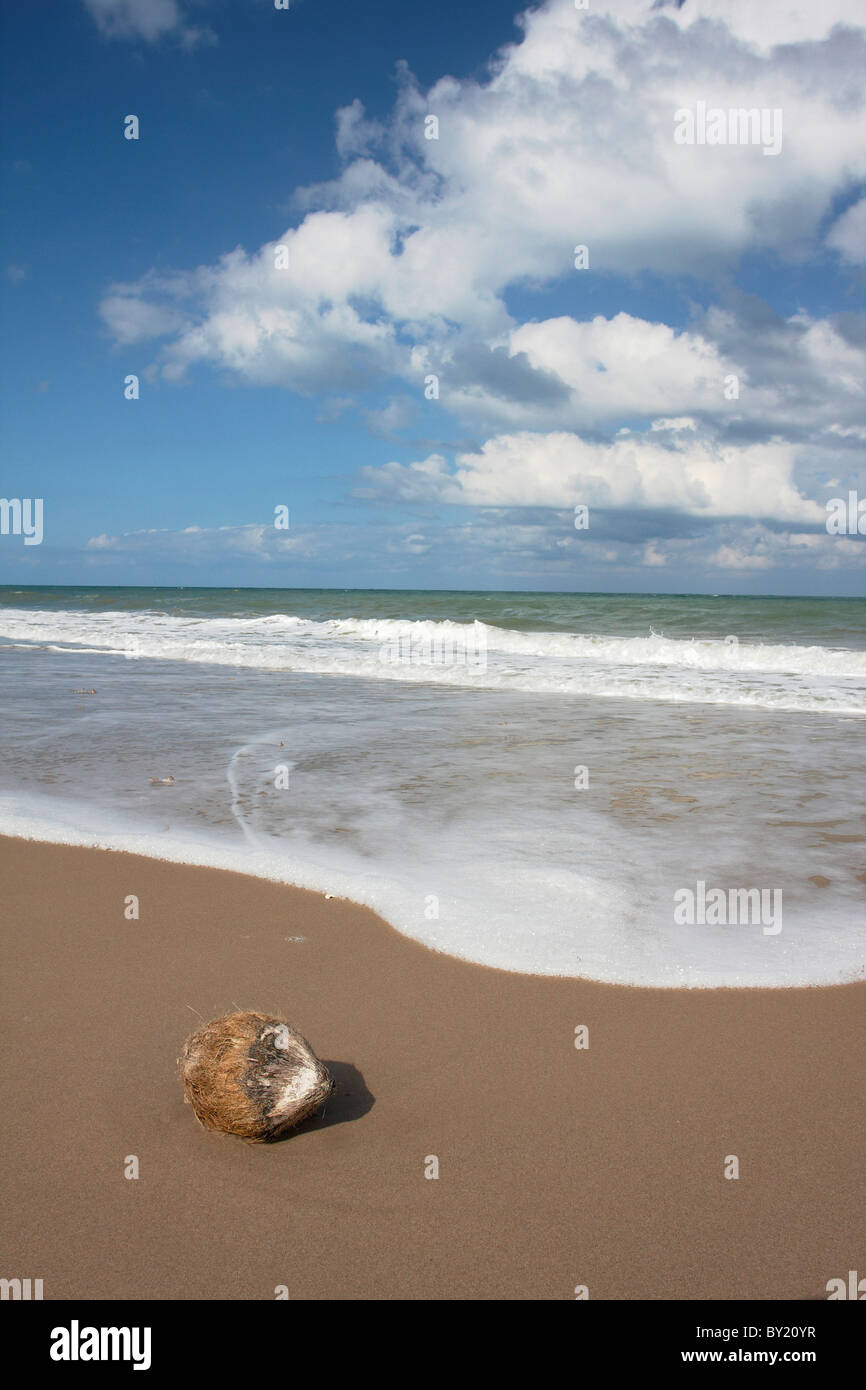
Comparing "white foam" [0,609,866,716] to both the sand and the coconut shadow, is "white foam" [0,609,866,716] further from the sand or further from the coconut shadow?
the coconut shadow

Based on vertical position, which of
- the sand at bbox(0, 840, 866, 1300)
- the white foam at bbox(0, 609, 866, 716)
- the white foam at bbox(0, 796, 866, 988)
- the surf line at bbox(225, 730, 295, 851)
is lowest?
the sand at bbox(0, 840, 866, 1300)

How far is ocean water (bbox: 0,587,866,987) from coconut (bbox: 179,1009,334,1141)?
1465 mm

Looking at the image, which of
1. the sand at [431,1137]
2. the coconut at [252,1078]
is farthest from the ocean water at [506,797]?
the coconut at [252,1078]

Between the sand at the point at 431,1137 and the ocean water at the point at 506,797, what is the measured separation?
53cm

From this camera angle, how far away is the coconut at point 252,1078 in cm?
275

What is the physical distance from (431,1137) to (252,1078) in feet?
2.14

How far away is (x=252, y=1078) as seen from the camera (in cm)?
275

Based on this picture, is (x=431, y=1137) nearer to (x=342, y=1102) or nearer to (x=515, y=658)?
(x=342, y=1102)

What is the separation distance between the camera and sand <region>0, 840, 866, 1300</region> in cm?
238

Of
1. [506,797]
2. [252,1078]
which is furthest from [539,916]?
[506,797]

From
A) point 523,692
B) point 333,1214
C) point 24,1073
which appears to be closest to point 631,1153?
point 333,1214

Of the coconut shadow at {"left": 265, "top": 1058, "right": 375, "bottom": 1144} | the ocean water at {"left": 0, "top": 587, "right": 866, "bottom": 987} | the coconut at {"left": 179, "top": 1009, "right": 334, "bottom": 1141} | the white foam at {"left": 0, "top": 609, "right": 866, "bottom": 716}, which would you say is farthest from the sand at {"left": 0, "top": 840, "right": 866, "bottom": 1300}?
the white foam at {"left": 0, "top": 609, "right": 866, "bottom": 716}
